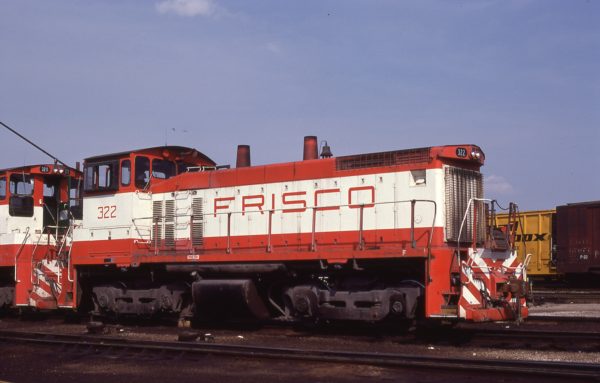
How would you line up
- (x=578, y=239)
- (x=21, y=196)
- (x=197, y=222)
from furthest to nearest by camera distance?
(x=578, y=239), (x=21, y=196), (x=197, y=222)

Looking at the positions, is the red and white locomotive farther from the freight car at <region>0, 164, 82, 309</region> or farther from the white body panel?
the freight car at <region>0, 164, 82, 309</region>

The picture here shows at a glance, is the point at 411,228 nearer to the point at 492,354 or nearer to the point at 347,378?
the point at 492,354

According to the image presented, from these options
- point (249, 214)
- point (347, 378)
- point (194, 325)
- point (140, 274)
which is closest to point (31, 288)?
point (140, 274)

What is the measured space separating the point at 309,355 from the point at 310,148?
556 centimetres

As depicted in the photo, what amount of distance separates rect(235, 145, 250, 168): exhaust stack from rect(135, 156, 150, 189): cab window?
6.28 feet

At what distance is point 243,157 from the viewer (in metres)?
14.7

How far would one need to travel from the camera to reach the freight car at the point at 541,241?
86.7 ft

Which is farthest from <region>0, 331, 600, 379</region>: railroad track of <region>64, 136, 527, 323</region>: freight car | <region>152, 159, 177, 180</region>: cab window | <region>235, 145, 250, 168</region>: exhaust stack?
<region>235, 145, 250, 168</region>: exhaust stack

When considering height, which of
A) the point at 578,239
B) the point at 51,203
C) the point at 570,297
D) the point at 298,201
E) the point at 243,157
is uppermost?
the point at 243,157

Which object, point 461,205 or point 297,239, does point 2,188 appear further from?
point 461,205

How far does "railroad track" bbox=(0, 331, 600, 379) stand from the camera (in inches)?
303

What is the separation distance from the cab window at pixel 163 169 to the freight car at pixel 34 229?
240 cm

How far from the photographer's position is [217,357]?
31.9 feet

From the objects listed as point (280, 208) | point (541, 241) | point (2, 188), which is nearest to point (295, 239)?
point (280, 208)
